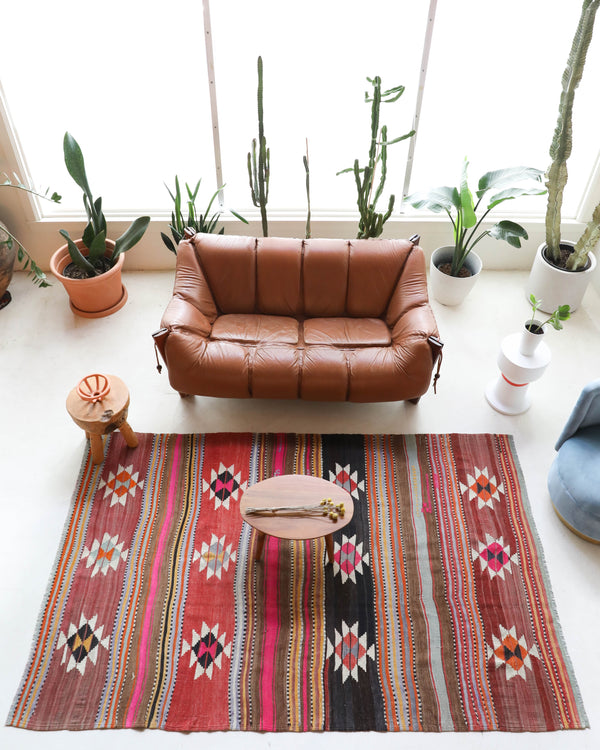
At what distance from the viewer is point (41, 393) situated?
3555mm

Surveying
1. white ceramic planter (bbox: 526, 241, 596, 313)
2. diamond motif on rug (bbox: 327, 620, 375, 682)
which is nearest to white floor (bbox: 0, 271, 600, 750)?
white ceramic planter (bbox: 526, 241, 596, 313)

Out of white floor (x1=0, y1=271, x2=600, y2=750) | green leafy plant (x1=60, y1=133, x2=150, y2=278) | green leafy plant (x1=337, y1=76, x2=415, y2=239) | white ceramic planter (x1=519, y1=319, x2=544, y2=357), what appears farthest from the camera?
green leafy plant (x1=60, y1=133, x2=150, y2=278)

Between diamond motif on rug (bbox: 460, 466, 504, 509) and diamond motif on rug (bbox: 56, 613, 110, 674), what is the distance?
187 cm

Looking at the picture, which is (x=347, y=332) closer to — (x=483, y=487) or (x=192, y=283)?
(x=192, y=283)

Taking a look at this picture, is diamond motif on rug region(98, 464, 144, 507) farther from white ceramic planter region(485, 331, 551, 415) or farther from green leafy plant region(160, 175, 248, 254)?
white ceramic planter region(485, 331, 551, 415)

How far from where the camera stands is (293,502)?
105 inches

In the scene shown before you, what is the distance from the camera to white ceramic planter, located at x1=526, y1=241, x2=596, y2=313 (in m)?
3.90

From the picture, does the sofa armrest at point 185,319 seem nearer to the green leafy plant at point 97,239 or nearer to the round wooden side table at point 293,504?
the green leafy plant at point 97,239

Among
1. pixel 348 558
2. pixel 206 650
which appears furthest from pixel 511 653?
pixel 206 650

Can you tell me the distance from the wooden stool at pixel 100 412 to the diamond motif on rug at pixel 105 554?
1.60 ft

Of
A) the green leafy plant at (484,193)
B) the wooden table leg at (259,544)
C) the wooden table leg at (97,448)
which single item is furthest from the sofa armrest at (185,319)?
the green leafy plant at (484,193)

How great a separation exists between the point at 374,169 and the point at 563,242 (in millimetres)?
1391

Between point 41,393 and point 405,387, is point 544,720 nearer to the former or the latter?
point 405,387

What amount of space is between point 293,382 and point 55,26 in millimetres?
2774
